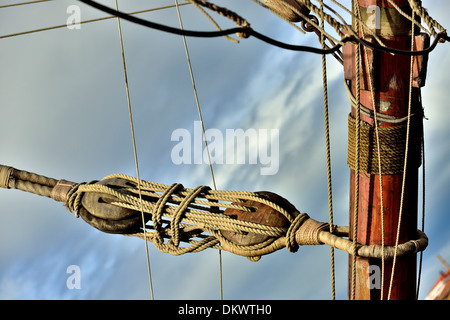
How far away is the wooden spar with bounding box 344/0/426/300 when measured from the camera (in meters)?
5.11

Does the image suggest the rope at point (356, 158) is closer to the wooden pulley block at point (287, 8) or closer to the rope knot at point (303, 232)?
the rope knot at point (303, 232)

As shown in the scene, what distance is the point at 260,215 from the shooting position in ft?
18.5

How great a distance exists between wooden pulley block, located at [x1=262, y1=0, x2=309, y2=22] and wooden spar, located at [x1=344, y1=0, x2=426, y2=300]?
0.61 meters

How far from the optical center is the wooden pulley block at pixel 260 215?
5598 mm

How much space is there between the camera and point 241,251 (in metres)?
5.70

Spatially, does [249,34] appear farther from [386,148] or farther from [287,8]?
[287,8]

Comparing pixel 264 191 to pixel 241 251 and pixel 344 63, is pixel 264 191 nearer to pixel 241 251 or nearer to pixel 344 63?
pixel 241 251

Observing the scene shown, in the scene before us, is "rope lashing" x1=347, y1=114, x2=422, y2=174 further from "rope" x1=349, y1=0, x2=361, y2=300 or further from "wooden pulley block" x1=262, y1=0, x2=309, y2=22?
"wooden pulley block" x1=262, y1=0, x2=309, y2=22

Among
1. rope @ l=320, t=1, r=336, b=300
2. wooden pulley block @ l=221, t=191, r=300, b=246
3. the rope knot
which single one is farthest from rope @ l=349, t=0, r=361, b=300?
wooden pulley block @ l=221, t=191, r=300, b=246

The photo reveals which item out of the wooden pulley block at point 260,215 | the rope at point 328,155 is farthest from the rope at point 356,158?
the wooden pulley block at point 260,215

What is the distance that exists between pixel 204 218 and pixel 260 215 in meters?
0.41
